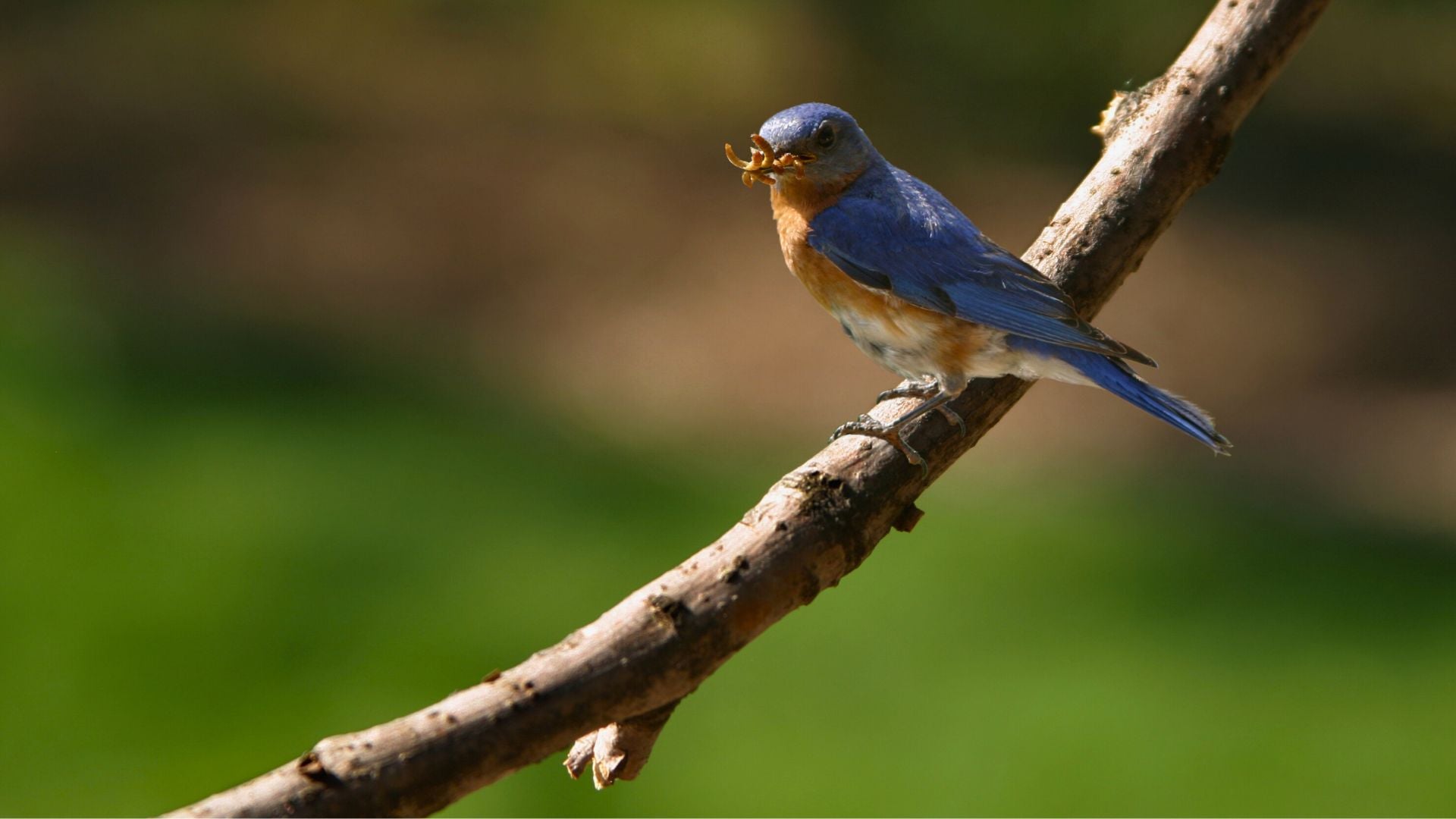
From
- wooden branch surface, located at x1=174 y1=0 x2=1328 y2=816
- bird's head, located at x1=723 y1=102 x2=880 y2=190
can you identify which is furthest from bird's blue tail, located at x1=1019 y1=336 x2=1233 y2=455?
bird's head, located at x1=723 y1=102 x2=880 y2=190

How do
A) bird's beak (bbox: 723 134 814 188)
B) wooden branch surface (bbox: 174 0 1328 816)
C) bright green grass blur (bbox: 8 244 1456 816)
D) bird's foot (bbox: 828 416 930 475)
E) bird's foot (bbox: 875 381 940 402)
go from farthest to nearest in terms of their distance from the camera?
bright green grass blur (bbox: 8 244 1456 816), bird's foot (bbox: 875 381 940 402), bird's beak (bbox: 723 134 814 188), bird's foot (bbox: 828 416 930 475), wooden branch surface (bbox: 174 0 1328 816)

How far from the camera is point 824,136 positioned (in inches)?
108

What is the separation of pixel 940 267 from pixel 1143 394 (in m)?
0.46

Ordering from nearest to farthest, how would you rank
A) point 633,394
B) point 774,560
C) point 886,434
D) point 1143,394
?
point 774,560 < point 886,434 < point 1143,394 < point 633,394

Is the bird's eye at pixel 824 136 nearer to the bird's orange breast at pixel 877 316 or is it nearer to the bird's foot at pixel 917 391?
the bird's orange breast at pixel 877 316

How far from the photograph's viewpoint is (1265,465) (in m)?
6.52

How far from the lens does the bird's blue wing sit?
8.91ft

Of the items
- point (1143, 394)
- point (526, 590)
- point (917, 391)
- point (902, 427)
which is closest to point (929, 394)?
point (917, 391)

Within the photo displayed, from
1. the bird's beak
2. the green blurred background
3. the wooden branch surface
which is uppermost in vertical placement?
the green blurred background

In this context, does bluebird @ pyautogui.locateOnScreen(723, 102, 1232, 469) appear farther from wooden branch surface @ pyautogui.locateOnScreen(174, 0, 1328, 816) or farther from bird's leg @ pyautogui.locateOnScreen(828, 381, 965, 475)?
wooden branch surface @ pyautogui.locateOnScreen(174, 0, 1328, 816)

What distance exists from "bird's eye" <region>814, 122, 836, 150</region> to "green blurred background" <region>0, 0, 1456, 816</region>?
2.27 meters

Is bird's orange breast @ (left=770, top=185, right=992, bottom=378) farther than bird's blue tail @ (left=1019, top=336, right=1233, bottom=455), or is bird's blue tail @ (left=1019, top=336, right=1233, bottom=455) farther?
bird's orange breast @ (left=770, top=185, right=992, bottom=378)

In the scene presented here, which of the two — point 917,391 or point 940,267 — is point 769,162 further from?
point 917,391

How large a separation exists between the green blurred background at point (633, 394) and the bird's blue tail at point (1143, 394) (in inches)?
76.3
